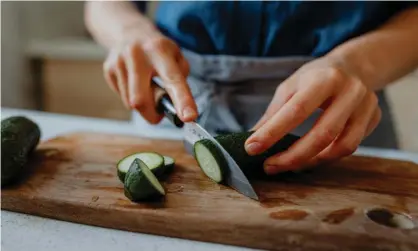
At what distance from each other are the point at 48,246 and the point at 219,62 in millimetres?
569

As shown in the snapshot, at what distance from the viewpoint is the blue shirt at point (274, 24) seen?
3.66 feet

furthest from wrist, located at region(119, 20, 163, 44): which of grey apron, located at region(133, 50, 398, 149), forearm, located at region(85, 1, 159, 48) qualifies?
grey apron, located at region(133, 50, 398, 149)

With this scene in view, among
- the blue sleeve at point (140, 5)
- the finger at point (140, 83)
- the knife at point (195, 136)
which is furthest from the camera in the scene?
the blue sleeve at point (140, 5)

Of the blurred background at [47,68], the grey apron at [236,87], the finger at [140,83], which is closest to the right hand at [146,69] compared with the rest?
the finger at [140,83]

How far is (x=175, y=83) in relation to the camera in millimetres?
964

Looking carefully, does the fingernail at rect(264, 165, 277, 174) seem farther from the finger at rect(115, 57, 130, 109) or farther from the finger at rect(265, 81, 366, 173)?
the finger at rect(115, 57, 130, 109)

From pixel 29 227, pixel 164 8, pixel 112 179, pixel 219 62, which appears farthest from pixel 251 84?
pixel 29 227

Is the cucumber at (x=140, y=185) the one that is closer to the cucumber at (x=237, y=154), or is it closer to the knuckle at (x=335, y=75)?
the cucumber at (x=237, y=154)

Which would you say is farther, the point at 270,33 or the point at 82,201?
the point at 270,33

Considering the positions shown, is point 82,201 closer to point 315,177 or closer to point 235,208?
point 235,208

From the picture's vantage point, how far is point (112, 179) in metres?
0.88

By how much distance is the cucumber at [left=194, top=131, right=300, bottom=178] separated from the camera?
83cm

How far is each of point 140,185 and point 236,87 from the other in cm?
45

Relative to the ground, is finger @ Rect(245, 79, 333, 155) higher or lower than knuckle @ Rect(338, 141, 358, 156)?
higher
